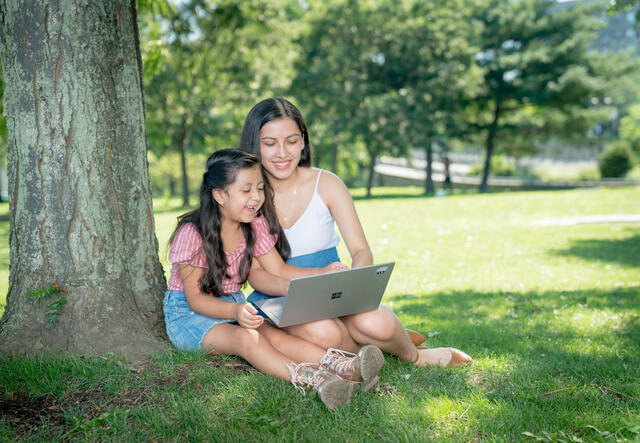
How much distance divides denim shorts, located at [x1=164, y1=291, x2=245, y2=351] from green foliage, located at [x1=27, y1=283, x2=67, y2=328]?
1.96 feet

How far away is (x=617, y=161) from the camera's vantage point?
30094 mm

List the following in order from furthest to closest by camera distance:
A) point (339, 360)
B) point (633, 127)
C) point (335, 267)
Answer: point (633, 127)
point (335, 267)
point (339, 360)

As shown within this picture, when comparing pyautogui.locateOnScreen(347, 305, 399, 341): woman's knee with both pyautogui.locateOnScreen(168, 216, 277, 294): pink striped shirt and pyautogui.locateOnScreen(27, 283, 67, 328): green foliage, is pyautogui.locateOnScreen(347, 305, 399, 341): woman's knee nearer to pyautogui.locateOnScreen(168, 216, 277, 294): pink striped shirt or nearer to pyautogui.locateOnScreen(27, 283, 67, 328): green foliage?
pyautogui.locateOnScreen(168, 216, 277, 294): pink striped shirt

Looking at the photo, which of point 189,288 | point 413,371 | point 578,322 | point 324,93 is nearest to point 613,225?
point 578,322

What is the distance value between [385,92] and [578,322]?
895 inches

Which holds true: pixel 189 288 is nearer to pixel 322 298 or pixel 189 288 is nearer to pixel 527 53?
pixel 322 298

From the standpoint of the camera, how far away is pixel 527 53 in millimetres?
25719

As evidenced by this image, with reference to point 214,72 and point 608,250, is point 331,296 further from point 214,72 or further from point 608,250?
point 214,72

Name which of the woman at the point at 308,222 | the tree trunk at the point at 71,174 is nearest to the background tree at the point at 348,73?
the woman at the point at 308,222

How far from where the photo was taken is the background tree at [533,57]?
26.0 meters

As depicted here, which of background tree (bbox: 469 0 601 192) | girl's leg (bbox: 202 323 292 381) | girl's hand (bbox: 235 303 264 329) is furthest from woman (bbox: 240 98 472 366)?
Answer: background tree (bbox: 469 0 601 192)

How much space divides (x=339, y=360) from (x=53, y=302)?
5.51ft

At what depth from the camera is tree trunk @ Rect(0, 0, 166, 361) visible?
3.09 m

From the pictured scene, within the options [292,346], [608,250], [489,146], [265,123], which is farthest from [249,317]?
[489,146]
